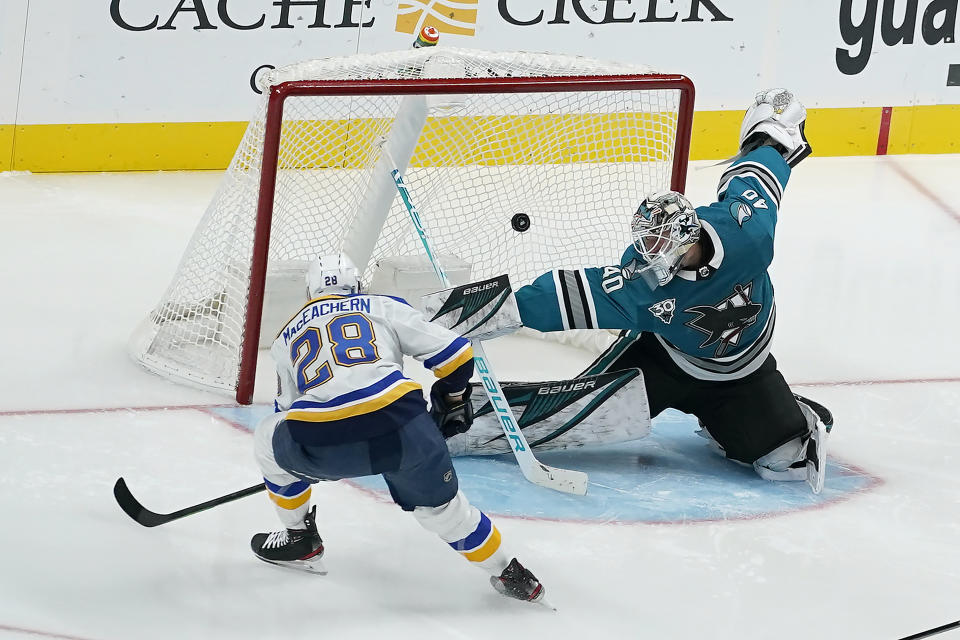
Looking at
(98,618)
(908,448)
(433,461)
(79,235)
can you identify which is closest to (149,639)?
(98,618)

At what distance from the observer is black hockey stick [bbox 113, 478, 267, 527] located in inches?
132

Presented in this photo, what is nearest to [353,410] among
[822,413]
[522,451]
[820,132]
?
[522,451]

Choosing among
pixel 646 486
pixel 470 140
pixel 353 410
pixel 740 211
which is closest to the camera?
pixel 353 410

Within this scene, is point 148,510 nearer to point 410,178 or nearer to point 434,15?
point 410,178

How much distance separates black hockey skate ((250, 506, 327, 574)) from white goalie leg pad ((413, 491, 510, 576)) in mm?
306

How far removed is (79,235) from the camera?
561cm

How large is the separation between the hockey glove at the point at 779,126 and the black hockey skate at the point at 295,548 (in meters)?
1.64

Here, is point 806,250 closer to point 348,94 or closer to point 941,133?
point 941,133

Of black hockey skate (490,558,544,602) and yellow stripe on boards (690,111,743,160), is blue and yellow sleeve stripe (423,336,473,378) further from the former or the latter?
yellow stripe on boards (690,111,743,160)

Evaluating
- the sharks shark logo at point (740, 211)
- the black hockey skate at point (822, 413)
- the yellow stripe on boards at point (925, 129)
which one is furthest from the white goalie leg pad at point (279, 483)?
the yellow stripe on boards at point (925, 129)

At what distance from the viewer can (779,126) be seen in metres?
3.96

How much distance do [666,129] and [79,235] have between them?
2393 mm

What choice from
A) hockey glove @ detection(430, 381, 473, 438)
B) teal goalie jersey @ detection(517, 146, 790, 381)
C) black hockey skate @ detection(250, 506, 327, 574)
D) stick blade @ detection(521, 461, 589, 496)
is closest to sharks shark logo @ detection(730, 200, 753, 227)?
teal goalie jersey @ detection(517, 146, 790, 381)

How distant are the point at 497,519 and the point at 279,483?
66 centimetres
